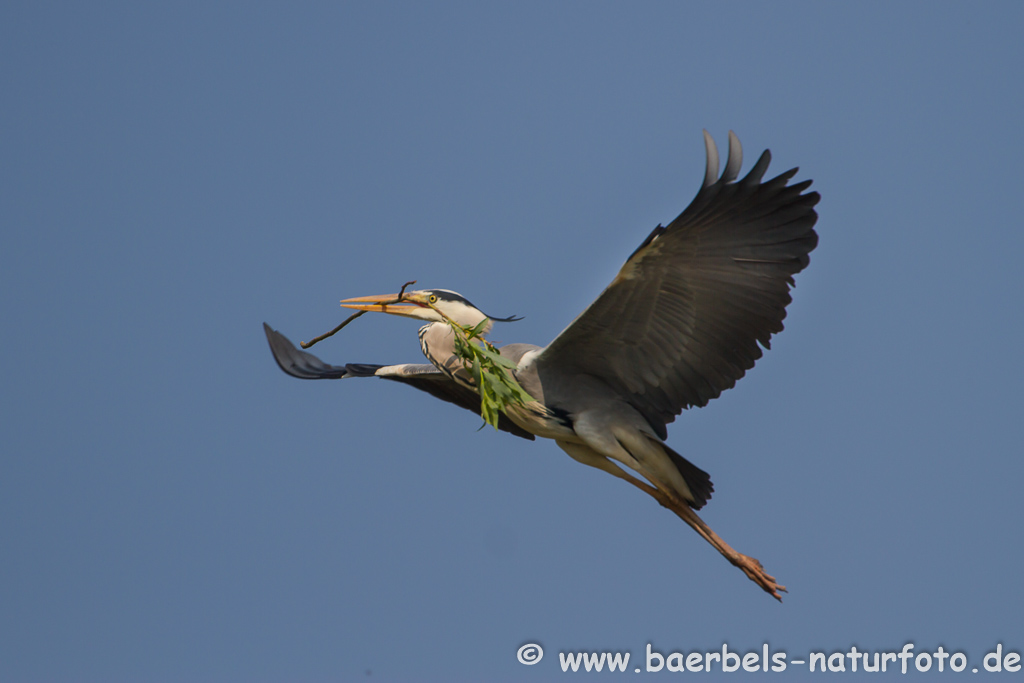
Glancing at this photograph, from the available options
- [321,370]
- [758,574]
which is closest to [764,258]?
[758,574]

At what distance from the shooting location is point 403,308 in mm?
6355

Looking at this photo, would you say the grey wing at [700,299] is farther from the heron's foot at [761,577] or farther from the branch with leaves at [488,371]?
the heron's foot at [761,577]

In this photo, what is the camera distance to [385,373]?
23.2ft

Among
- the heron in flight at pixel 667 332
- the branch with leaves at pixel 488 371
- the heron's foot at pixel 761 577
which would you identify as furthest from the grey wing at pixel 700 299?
the heron's foot at pixel 761 577

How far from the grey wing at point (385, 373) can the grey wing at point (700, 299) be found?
946mm

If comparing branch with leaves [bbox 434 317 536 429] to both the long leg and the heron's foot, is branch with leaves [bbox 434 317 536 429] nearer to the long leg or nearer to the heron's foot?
the long leg

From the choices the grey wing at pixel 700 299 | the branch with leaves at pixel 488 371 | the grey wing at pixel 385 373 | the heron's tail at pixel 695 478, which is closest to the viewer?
the grey wing at pixel 700 299

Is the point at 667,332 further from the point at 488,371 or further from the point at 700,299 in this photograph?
the point at 488,371

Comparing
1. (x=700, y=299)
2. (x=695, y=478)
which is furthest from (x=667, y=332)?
(x=695, y=478)

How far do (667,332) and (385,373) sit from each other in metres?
2.08

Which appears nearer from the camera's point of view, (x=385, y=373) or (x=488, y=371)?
(x=488, y=371)

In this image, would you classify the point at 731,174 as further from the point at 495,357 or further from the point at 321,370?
the point at 321,370

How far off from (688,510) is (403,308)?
1968 mm

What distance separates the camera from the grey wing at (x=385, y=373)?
6.84m
